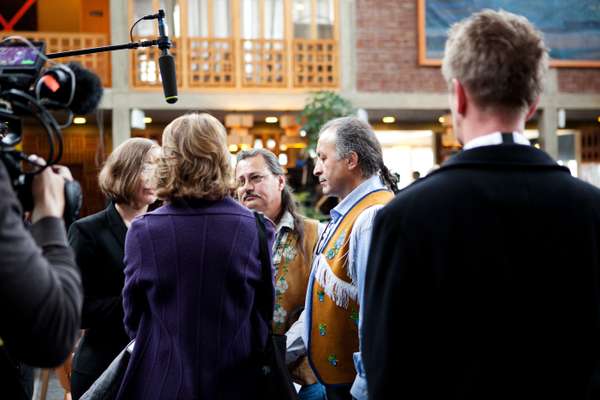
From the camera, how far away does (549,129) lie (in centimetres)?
1529

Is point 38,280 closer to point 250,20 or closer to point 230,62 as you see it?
point 230,62

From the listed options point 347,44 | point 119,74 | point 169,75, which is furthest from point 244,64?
point 169,75

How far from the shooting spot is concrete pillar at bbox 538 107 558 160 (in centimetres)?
1525

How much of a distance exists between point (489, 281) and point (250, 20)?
44.1ft

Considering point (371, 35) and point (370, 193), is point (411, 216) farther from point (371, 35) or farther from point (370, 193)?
point (371, 35)

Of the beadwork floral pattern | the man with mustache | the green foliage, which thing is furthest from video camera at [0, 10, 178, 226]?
the green foliage

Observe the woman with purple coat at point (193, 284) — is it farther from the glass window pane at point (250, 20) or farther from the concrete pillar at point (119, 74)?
the glass window pane at point (250, 20)

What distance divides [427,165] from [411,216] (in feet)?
56.9

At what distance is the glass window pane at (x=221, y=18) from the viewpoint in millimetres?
14375

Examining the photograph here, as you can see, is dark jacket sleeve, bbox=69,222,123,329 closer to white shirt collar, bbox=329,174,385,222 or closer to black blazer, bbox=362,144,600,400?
white shirt collar, bbox=329,174,385,222

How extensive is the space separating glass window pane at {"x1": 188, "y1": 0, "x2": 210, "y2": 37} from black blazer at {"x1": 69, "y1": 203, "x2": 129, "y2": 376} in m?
11.7

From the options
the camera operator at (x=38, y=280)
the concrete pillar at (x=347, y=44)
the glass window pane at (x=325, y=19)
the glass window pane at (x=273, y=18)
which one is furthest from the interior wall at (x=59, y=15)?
the camera operator at (x=38, y=280)

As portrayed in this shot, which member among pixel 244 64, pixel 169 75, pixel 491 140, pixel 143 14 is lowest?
pixel 491 140

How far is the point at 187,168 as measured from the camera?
8.14 feet
